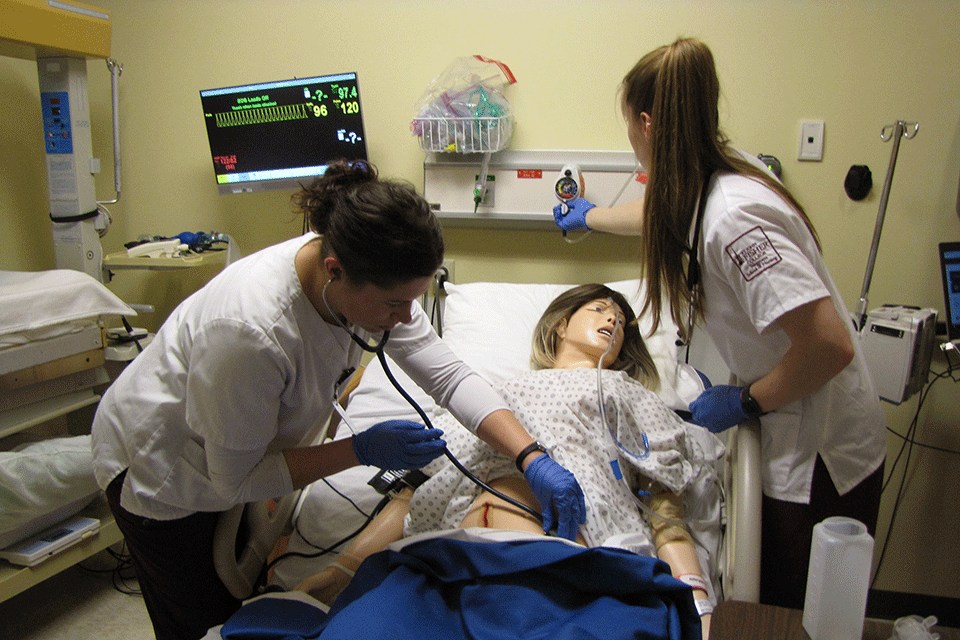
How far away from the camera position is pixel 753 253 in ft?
3.47

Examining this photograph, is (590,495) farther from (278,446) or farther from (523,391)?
(278,446)

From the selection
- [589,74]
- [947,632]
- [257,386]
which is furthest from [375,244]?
[589,74]

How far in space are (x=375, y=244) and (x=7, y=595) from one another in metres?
1.56

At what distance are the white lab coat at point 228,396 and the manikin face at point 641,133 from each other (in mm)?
611

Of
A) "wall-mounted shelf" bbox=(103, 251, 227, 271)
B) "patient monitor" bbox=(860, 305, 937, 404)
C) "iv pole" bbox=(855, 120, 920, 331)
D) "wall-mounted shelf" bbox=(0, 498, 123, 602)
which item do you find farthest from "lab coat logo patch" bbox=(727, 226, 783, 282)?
"wall-mounted shelf" bbox=(0, 498, 123, 602)

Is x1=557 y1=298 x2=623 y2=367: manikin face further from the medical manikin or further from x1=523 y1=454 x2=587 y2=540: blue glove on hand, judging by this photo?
x1=523 y1=454 x2=587 y2=540: blue glove on hand

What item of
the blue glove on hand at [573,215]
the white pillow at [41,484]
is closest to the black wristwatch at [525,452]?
the blue glove on hand at [573,215]

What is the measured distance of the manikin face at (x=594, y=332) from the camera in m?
1.75

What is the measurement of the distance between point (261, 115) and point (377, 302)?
1.50 meters

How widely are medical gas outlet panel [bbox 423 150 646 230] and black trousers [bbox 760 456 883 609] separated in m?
1.13

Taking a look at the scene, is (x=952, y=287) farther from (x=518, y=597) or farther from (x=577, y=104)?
(x=518, y=597)

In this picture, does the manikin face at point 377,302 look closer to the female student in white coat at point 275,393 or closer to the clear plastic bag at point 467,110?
the female student in white coat at point 275,393

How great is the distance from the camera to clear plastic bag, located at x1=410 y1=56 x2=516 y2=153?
2039 millimetres

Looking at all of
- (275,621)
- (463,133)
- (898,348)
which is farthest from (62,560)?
(898,348)
